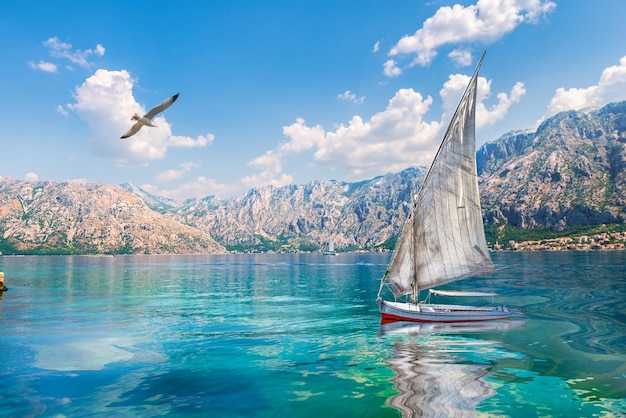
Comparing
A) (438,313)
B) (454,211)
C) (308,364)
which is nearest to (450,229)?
(454,211)

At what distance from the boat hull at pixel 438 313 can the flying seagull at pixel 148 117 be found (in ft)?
116

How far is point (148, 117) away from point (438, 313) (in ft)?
126

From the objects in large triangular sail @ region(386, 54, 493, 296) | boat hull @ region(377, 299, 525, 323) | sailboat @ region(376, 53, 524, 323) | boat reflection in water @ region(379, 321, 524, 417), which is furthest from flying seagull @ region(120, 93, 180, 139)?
boat hull @ region(377, 299, 525, 323)

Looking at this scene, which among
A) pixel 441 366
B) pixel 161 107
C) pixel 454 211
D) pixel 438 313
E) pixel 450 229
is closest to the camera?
pixel 161 107

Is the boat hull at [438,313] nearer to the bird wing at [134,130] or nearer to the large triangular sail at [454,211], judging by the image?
the large triangular sail at [454,211]

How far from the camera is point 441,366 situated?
97.8 ft

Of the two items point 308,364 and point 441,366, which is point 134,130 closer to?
point 308,364

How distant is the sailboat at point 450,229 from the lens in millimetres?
45531

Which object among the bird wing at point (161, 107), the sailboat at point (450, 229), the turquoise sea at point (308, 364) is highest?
the bird wing at point (161, 107)

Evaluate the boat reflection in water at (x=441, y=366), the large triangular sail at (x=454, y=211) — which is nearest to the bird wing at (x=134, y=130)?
the boat reflection in water at (x=441, y=366)

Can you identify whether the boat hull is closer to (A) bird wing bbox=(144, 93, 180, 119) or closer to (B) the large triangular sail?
(B) the large triangular sail

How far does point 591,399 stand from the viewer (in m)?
23.0

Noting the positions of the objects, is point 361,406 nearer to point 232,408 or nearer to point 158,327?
point 232,408

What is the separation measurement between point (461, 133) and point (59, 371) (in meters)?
45.8
